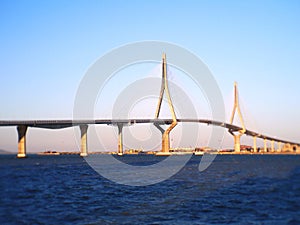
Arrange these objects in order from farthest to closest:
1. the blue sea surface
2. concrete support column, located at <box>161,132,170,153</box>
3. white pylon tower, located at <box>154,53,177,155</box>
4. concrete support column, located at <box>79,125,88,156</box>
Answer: concrete support column, located at <box>79,125,88,156</box> → concrete support column, located at <box>161,132,170,153</box> → white pylon tower, located at <box>154,53,177,155</box> → the blue sea surface

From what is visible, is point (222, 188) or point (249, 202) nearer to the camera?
point (249, 202)

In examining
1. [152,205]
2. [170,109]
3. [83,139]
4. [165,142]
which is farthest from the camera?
[83,139]

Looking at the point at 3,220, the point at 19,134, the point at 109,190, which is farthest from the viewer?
the point at 19,134

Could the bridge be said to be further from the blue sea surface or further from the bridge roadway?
the blue sea surface

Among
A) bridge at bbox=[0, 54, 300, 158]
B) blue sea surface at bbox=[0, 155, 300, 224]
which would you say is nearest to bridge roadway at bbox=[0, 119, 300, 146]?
bridge at bbox=[0, 54, 300, 158]

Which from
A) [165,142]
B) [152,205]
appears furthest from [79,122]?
[152,205]

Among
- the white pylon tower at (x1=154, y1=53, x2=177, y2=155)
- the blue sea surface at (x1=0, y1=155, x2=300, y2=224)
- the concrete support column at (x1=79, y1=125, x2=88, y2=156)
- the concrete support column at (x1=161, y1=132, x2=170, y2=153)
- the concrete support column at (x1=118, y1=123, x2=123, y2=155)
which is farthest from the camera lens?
the concrete support column at (x1=118, y1=123, x2=123, y2=155)

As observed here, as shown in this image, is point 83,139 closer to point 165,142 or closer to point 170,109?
point 165,142

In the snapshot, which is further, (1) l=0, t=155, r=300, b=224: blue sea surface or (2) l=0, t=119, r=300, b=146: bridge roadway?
(2) l=0, t=119, r=300, b=146: bridge roadway

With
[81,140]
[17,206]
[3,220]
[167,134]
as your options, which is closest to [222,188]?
[17,206]

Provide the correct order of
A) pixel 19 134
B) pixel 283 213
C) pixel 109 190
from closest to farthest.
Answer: pixel 283 213 < pixel 109 190 < pixel 19 134

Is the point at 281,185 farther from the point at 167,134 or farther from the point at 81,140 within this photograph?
the point at 81,140
